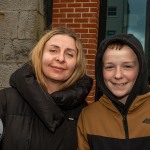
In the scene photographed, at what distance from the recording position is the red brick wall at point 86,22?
179 inches

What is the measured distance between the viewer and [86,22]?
15.0ft

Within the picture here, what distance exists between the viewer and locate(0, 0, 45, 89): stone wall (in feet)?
14.9

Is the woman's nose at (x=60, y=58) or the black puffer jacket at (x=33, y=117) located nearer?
the black puffer jacket at (x=33, y=117)

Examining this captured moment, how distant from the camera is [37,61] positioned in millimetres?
2570

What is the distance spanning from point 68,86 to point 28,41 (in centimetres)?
204

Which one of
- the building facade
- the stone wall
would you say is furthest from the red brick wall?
the stone wall

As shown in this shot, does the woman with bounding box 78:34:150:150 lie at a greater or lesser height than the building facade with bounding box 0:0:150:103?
lesser

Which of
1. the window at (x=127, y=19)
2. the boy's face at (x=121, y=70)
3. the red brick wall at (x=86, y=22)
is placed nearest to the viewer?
the boy's face at (x=121, y=70)

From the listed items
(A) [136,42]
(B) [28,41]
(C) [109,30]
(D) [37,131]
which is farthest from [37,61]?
(C) [109,30]

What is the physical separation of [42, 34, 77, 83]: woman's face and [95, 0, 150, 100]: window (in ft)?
7.32

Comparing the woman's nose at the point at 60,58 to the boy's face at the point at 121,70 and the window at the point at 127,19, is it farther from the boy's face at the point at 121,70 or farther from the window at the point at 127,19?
the window at the point at 127,19

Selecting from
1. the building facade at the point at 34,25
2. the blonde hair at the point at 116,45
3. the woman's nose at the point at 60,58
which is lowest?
the woman's nose at the point at 60,58

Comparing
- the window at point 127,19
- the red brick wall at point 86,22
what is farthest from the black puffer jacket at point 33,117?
the window at point 127,19

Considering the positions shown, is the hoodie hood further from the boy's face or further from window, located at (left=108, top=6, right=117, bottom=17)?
window, located at (left=108, top=6, right=117, bottom=17)
